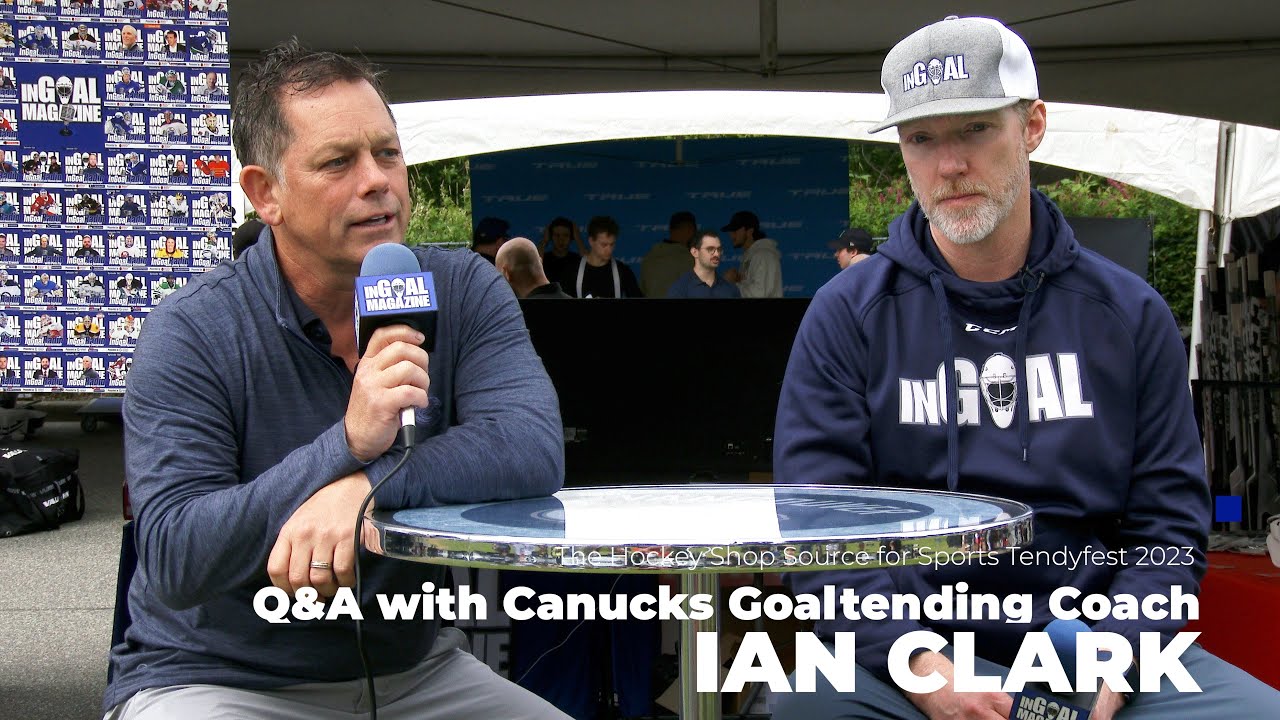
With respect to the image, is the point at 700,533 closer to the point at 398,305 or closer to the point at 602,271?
the point at 398,305

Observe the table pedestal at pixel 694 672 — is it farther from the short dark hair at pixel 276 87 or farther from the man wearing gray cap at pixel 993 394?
the short dark hair at pixel 276 87

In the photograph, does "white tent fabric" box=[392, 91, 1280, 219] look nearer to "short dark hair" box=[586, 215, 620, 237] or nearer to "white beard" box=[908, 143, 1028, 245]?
"short dark hair" box=[586, 215, 620, 237]

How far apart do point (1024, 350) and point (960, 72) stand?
1.50 feet

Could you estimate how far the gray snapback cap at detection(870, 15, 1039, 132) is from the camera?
2.09 m

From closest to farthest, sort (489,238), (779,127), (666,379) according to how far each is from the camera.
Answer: (666,379) < (489,238) < (779,127)

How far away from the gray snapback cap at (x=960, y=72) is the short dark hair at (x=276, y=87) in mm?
842

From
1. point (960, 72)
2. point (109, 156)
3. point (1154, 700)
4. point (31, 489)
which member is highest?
point (109, 156)

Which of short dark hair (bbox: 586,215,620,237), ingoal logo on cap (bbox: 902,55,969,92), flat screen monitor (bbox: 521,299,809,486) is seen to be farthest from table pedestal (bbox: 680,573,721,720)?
short dark hair (bbox: 586,215,620,237)

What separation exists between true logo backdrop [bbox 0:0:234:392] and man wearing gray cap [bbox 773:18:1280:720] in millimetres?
2101

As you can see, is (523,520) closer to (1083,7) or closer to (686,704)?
(686,704)

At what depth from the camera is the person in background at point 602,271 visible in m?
8.91

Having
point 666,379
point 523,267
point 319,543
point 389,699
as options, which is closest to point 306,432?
point 319,543

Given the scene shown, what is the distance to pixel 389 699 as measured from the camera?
75.3 inches

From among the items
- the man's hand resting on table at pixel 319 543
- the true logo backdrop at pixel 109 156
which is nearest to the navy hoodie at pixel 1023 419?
the man's hand resting on table at pixel 319 543
